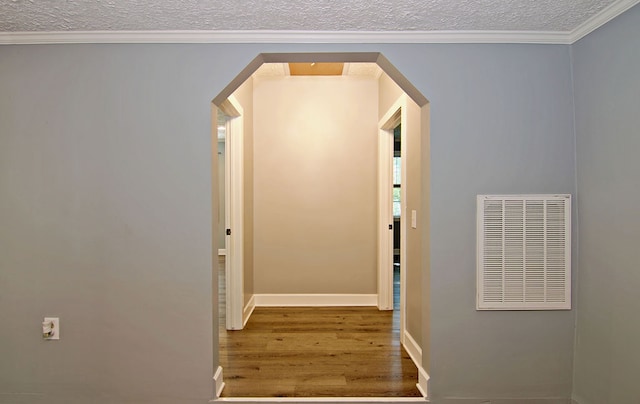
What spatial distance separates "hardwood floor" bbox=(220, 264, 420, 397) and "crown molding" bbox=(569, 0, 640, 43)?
2339 millimetres

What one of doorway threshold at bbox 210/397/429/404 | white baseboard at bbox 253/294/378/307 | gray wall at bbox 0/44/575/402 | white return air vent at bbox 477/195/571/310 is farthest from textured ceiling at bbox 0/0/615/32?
→ white baseboard at bbox 253/294/378/307

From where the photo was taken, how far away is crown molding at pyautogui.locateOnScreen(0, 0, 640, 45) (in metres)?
2.30

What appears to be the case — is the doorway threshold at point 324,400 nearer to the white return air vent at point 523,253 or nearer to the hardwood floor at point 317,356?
the hardwood floor at point 317,356

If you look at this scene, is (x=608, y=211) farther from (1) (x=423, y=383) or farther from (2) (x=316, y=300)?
(2) (x=316, y=300)

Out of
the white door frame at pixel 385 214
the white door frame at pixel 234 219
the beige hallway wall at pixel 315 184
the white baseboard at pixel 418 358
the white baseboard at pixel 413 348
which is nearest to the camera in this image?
the white baseboard at pixel 418 358

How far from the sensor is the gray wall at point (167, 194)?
2.35 meters

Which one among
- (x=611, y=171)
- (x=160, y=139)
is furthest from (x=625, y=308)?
(x=160, y=139)

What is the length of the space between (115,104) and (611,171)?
278 centimetres

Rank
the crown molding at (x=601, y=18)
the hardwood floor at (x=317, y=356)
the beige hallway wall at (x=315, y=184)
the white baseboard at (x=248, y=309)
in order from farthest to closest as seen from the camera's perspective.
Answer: the beige hallway wall at (x=315, y=184) < the white baseboard at (x=248, y=309) < the hardwood floor at (x=317, y=356) < the crown molding at (x=601, y=18)

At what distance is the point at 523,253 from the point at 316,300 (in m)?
2.55

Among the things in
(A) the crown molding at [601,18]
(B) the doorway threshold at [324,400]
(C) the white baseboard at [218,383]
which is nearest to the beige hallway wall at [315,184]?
(C) the white baseboard at [218,383]

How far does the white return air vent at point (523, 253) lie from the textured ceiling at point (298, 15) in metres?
0.98

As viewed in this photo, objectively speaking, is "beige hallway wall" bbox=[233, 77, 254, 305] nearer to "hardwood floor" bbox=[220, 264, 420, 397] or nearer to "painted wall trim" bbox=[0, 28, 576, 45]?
"hardwood floor" bbox=[220, 264, 420, 397]


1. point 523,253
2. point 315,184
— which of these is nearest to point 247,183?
point 315,184
